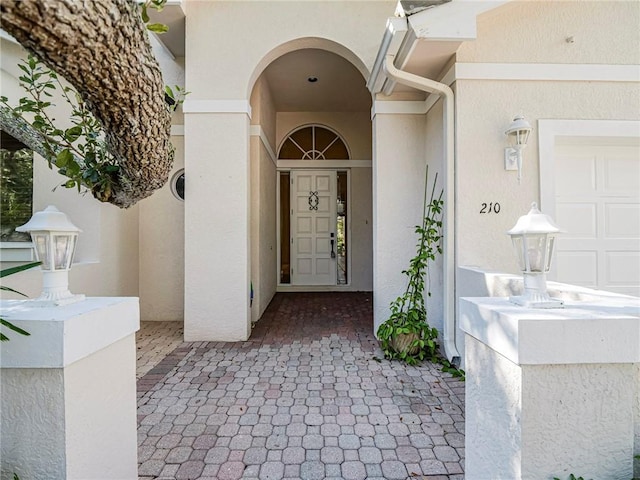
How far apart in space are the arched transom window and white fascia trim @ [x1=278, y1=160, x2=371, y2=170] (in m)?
0.13

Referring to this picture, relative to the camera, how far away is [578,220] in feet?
12.8

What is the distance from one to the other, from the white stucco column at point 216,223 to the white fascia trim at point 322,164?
351 cm

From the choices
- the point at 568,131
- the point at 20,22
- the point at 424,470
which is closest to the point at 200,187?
the point at 20,22

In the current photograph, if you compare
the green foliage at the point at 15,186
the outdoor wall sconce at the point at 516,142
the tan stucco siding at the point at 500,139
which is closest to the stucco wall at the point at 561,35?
the tan stucco siding at the point at 500,139

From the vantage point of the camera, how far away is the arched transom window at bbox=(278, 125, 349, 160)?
8180 mm

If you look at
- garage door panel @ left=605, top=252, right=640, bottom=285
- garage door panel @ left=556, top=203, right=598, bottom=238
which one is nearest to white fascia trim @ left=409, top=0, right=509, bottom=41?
garage door panel @ left=556, top=203, right=598, bottom=238

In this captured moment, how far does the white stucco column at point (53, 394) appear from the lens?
1289mm

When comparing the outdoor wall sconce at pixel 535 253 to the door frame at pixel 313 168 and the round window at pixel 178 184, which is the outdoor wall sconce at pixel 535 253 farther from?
the door frame at pixel 313 168

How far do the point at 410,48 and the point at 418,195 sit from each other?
183 centimetres

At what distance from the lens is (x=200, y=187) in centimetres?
455

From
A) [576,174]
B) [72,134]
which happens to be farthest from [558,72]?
[72,134]

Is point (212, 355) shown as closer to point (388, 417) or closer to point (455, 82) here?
point (388, 417)

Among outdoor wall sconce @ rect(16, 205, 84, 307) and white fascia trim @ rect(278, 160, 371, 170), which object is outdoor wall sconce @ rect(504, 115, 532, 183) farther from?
white fascia trim @ rect(278, 160, 371, 170)

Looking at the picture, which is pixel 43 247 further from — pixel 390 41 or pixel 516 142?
pixel 516 142
